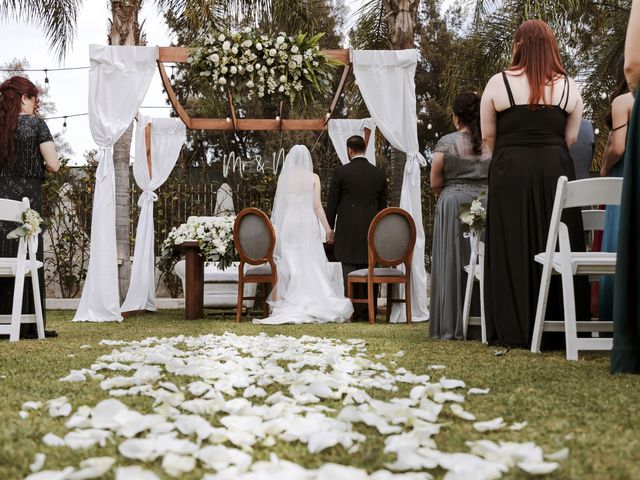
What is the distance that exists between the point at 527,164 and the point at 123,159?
659 cm

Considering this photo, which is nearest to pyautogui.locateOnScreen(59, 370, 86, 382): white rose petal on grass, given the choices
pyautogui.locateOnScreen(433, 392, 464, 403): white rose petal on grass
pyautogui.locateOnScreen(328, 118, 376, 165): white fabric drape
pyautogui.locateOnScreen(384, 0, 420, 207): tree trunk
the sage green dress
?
pyautogui.locateOnScreen(433, 392, 464, 403): white rose petal on grass

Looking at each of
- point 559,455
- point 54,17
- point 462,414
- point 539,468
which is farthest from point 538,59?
point 54,17

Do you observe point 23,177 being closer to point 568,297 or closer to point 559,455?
point 568,297

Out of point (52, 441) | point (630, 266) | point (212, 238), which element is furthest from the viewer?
point (212, 238)

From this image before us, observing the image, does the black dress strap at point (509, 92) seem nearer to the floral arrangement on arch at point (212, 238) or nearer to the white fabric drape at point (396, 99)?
the white fabric drape at point (396, 99)

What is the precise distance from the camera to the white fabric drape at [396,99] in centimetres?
874

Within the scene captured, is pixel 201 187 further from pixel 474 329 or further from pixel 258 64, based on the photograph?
pixel 474 329

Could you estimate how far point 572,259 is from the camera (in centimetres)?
399

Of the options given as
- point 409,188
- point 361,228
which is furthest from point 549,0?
point 361,228

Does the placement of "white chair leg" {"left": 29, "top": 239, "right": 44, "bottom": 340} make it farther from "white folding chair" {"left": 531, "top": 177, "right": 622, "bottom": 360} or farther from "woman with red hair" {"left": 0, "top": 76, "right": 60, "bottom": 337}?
"white folding chair" {"left": 531, "top": 177, "right": 622, "bottom": 360}

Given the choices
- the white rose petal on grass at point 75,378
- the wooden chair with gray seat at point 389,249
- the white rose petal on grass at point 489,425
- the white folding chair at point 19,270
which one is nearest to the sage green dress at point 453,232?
the wooden chair with gray seat at point 389,249

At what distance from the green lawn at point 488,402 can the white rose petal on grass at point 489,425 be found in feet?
0.06

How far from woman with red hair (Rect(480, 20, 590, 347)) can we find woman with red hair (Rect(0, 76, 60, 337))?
3.54m

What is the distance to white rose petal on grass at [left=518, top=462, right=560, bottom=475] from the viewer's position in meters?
1.61
